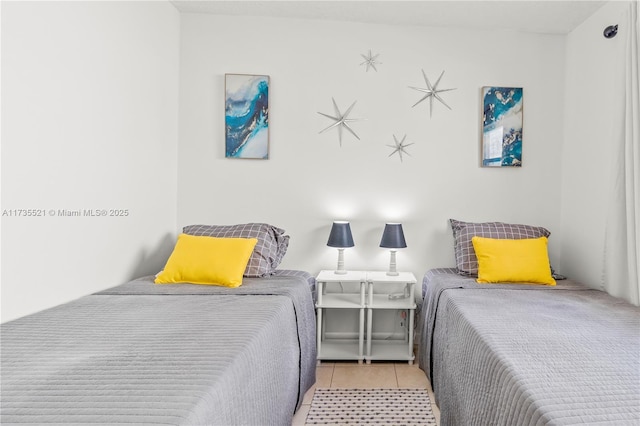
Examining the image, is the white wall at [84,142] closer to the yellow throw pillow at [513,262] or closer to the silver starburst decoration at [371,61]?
the silver starburst decoration at [371,61]

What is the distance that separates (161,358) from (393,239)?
5.95 feet

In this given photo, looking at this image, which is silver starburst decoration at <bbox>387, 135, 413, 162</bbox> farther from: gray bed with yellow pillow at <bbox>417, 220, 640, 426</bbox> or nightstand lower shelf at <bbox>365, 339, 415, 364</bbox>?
nightstand lower shelf at <bbox>365, 339, 415, 364</bbox>

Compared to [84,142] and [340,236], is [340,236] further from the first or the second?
[84,142]

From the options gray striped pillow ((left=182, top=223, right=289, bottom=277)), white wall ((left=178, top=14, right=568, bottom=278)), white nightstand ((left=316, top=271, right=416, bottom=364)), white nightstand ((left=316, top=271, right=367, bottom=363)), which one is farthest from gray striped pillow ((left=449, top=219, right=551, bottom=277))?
gray striped pillow ((left=182, top=223, right=289, bottom=277))

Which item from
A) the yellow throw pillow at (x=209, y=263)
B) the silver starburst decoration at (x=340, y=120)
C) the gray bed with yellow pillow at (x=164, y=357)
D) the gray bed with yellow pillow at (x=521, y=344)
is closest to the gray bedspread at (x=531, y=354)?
the gray bed with yellow pillow at (x=521, y=344)

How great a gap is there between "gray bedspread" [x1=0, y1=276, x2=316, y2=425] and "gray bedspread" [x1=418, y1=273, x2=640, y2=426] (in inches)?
30.9

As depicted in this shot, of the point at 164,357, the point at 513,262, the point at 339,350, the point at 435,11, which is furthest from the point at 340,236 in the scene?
the point at 435,11

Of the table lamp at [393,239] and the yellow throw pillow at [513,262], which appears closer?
the yellow throw pillow at [513,262]

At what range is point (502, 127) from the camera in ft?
9.26

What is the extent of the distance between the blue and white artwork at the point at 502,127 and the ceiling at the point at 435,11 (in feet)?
1.61

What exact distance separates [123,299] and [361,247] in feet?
5.55

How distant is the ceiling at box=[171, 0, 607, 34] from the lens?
250 cm

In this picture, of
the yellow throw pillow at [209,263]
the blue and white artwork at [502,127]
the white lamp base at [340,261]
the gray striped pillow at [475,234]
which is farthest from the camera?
the blue and white artwork at [502,127]

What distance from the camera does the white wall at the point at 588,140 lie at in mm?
2338
